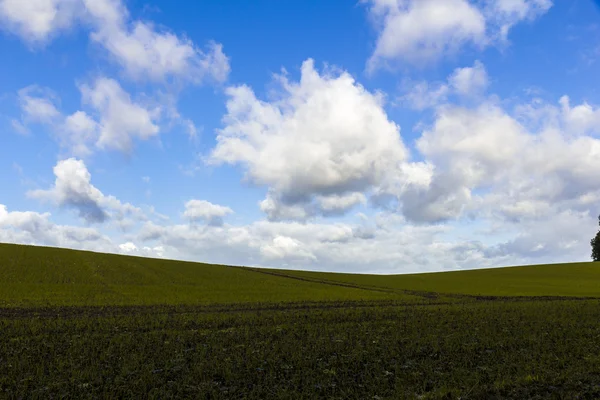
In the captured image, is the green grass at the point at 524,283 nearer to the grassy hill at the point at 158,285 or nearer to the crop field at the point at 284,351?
the grassy hill at the point at 158,285

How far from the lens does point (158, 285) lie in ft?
175

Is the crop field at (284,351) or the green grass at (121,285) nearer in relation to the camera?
the crop field at (284,351)

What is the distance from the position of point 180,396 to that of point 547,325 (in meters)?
23.2

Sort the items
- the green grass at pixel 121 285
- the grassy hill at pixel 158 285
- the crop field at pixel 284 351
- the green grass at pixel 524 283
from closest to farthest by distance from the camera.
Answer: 1. the crop field at pixel 284 351
2. the green grass at pixel 121 285
3. the grassy hill at pixel 158 285
4. the green grass at pixel 524 283

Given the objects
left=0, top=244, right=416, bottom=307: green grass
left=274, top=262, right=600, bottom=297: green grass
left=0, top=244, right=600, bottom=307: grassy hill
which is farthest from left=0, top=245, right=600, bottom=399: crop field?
left=274, top=262, right=600, bottom=297: green grass

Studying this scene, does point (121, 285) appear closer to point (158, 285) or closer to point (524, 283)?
point (158, 285)

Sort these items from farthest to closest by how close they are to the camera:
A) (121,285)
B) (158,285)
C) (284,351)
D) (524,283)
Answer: (524,283), (158,285), (121,285), (284,351)

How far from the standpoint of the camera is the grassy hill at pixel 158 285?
41938 millimetres

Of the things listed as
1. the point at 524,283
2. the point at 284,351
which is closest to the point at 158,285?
the point at 284,351

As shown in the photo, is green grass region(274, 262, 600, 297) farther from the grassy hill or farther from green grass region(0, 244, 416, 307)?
green grass region(0, 244, 416, 307)

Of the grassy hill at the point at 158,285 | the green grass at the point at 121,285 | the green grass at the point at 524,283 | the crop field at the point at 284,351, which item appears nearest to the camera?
the crop field at the point at 284,351

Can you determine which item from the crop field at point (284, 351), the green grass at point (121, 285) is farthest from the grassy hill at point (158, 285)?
the crop field at point (284, 351)

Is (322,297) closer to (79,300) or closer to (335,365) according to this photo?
(79,300)

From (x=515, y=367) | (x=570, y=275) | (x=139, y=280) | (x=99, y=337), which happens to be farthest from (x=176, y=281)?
(x=570, y=275)
